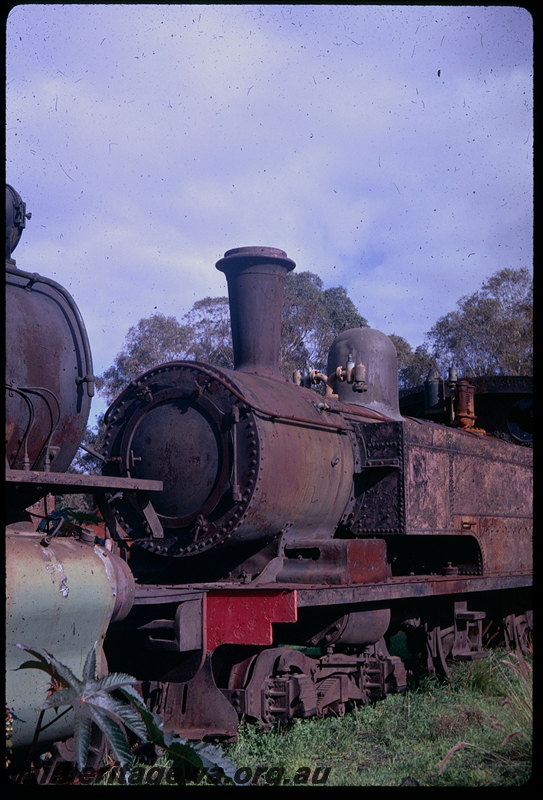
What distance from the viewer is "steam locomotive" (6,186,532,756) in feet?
14.6

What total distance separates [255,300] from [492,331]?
24429mm

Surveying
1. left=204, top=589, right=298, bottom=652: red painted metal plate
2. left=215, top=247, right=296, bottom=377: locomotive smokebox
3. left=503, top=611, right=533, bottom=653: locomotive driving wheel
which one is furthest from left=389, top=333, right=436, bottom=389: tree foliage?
left=204, top=589, right=298, bottom=652: red painted metal plate

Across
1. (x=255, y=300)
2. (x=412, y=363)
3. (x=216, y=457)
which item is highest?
(x=412, y=363)

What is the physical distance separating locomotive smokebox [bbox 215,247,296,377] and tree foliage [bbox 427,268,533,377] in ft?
76.0

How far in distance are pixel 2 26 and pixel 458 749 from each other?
14.5ft

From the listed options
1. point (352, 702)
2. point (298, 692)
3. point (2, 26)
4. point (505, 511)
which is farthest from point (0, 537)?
point (505, 511)

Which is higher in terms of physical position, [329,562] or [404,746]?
[329,562]

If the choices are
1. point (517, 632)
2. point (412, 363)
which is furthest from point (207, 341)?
point (517, 632)

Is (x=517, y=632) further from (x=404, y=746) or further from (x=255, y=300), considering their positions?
(x=255, y=300)

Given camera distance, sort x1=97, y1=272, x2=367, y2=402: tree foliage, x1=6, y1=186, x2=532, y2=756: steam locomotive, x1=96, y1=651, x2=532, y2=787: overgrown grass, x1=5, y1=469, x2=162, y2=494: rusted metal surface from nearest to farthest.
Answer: x1=5, y1=469, x2=162, y2=494: rusted metal surface < x1=6, y1=186, x2=532, y2=756: steam locomotive < x1=96, y1=651, x2=532, y2=787: overgrown grass < x1=97, y1=272, x2=367, y2=402: tree foliage

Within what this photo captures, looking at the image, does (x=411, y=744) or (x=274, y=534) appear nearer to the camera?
(x=411, y=744)

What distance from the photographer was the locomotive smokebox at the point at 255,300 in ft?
22.7

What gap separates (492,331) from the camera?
98.7 feet

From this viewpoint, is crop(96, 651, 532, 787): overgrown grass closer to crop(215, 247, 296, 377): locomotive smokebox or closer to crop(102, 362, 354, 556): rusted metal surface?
crop(102, 362, 354, 556): rusted metal surface
